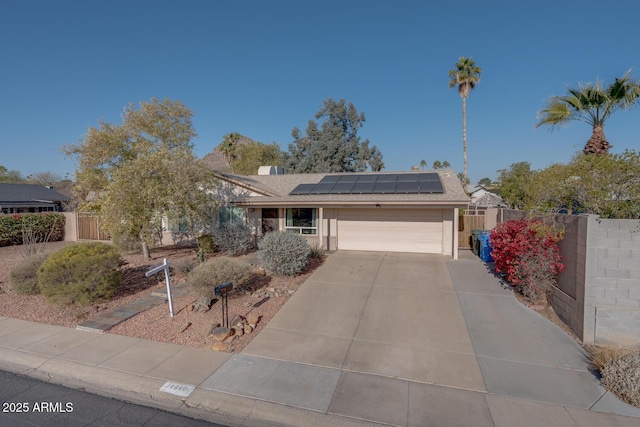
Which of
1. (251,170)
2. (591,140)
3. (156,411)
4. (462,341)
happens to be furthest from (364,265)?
(251,170)

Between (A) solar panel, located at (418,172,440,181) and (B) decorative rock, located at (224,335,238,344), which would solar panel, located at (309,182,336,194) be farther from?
(B) decorative rock, located at (224,335,238,344)

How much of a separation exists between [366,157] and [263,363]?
2965 centimetres

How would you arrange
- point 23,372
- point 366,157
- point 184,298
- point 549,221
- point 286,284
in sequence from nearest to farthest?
point 23,372, point 549,221, point 184,298, point 286,284, point 366,157

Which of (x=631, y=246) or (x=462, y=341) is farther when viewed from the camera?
(x=462, y=341)

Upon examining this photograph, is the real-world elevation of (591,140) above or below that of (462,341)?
above

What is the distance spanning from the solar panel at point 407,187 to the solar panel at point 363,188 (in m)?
1.10

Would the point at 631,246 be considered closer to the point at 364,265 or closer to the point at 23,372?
the point at 364,265

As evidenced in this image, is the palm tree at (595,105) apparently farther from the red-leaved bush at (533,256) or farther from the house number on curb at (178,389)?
the house number on curb at (178,389)

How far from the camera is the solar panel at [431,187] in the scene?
40.9ft

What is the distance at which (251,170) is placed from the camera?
130ft

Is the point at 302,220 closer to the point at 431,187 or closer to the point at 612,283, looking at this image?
the point at 431,187

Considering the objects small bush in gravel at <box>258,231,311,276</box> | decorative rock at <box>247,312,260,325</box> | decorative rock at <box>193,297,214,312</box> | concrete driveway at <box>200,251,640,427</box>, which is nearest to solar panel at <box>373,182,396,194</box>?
small bush in gravel at <box>258,231,311,276</box>

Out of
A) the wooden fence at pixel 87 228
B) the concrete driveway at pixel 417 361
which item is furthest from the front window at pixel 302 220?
the wooden fence at pixel 87 228

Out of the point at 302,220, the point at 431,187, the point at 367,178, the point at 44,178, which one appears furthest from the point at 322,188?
the point at 44,178
